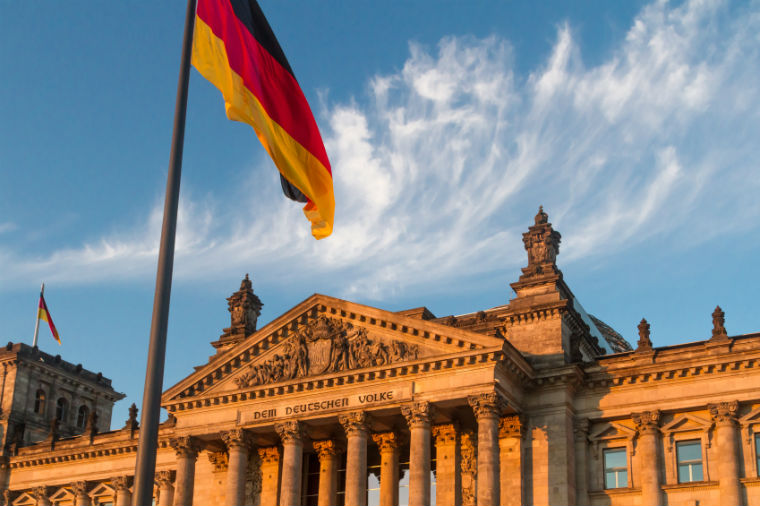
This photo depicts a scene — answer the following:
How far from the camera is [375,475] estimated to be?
43438 millimetres

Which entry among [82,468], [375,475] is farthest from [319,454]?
[82,468]

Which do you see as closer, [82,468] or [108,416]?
[82,468]

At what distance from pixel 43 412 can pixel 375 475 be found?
2889 cm

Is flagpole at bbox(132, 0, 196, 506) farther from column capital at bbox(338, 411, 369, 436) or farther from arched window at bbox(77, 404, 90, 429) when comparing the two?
arched window at bbox(77, 404, 90, 429)

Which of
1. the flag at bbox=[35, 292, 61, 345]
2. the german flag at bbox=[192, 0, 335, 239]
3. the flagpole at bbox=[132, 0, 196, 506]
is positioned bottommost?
the flagpole at bbox=[132, 0, 196, 506]

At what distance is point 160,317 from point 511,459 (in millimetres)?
26833

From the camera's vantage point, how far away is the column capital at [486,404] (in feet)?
122

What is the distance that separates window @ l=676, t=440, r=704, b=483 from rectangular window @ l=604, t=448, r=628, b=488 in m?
2.22

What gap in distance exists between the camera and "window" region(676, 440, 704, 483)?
37.3 metres

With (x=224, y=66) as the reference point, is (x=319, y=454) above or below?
below

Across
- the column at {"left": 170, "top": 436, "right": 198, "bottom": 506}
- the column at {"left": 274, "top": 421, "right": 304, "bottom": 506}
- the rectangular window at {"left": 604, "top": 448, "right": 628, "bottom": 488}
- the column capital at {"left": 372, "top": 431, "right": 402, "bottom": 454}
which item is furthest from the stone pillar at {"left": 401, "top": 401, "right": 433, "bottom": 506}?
the column at {"left": 170, "top": 436, "right": 198, "bottom": 506}

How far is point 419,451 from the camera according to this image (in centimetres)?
3762

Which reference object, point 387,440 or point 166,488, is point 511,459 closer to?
point 387,440

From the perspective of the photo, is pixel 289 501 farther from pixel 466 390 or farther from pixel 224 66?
pixel 224 66
